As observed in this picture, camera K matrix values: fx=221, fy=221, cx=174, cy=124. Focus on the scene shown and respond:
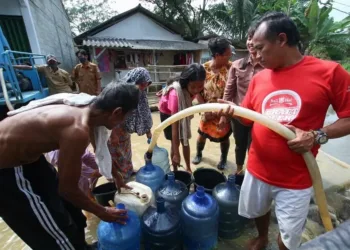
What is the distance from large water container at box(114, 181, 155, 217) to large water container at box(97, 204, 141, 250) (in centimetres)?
24

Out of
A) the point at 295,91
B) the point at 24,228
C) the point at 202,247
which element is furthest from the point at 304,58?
the point at 24,228

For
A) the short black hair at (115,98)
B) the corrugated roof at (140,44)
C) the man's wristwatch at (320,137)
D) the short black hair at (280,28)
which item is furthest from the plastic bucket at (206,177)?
the corrugated roof at (140,44)

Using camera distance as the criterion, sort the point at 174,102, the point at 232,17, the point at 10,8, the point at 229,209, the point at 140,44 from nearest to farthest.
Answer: the point at 229,209
the point at 174,102
the point at 10,8
the point at 140,44
the point at 232,17

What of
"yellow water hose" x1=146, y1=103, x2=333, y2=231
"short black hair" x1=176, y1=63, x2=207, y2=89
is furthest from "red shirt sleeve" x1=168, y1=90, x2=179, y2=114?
"yellow water hose" x1=146, y1=103, x2=333, y2=231

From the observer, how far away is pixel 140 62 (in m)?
13.9

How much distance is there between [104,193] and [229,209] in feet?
4.29

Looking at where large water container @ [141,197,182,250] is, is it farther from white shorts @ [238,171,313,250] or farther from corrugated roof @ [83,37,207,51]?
corrugated roof @ [83,37,207,51]

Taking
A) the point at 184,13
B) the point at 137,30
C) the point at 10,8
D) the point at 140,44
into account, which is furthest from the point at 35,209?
the point at 184,13

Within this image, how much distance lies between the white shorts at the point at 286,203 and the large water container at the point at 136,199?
0.89 meters

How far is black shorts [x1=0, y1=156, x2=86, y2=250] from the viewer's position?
58.0 inches

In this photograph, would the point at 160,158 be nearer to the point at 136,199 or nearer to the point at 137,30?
the point at 136,199

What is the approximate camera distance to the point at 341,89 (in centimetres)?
132

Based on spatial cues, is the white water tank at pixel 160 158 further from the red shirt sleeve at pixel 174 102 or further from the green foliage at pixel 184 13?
the green foliage at pixel 184 13

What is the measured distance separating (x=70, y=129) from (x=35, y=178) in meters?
0.69
